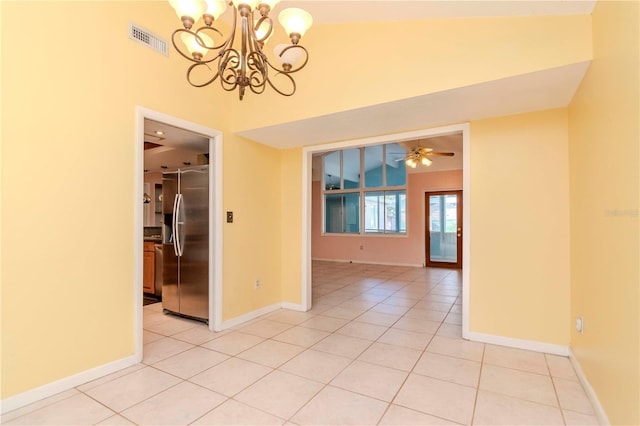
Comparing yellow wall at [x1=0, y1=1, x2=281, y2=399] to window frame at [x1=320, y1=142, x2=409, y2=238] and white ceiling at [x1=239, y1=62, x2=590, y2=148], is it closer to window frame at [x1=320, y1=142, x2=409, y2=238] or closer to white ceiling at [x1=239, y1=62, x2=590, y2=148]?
white ceiling at [x1=239, y1=62, x2=590, y2=148]

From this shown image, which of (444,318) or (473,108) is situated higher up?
(473,108)

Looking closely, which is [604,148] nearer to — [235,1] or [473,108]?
[473,108]

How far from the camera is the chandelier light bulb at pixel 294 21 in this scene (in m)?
1.72

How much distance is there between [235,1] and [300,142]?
7.97 feet

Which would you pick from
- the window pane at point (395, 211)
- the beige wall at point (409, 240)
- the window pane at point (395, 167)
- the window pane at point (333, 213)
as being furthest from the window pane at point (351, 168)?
the beige wall at point (409, 240)

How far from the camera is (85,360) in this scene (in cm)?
227

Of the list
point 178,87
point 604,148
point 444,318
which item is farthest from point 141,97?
point 444,318

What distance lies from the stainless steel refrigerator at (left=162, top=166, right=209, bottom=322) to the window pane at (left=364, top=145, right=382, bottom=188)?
6.19 metres

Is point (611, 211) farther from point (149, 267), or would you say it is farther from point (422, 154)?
point (149, 267)

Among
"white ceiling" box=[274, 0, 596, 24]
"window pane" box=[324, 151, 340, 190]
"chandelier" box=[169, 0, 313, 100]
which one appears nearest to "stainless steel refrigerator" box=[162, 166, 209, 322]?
"chandelier" box=[169, 0, 313, 100]

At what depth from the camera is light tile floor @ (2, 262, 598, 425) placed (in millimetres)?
1872

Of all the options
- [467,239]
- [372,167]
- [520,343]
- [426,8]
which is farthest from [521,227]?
[372,167]

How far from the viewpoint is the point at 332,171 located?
31.9 feet

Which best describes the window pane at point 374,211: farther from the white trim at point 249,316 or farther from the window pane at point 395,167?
the white trim at point 249,316
